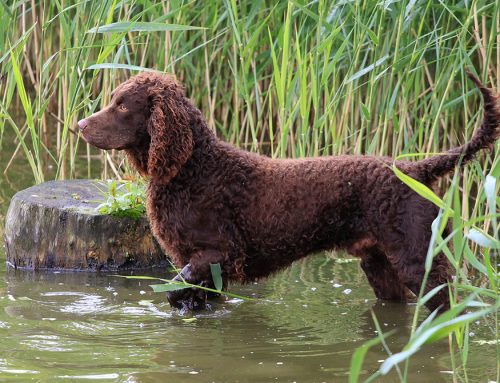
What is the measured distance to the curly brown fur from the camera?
→ 4445 millimetres

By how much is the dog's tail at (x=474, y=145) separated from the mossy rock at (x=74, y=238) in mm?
1958

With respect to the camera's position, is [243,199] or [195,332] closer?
[195,332]

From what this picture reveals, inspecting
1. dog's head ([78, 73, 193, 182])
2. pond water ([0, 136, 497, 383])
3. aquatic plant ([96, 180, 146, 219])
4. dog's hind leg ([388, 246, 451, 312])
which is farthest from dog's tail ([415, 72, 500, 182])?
aquatic plant ([96, 180, 146, 219])

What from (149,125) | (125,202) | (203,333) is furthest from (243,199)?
(125,202)

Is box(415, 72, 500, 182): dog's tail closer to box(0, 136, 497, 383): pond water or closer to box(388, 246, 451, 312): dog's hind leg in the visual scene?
box(388, 246, 451, 312): dog's hind leg

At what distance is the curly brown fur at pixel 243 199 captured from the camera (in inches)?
175

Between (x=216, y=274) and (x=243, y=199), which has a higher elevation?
(x=243, y=199)

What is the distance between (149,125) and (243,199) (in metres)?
0.62

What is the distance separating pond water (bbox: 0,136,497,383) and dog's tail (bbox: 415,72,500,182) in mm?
790

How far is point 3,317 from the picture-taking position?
15.0 ft

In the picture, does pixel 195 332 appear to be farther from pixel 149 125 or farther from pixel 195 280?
pixel 149 125

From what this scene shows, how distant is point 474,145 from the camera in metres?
4.25

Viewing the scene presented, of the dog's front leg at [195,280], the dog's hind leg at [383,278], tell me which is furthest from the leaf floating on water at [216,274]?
the dog's hind leg at [383,278]

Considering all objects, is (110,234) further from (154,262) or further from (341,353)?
(341,353)
